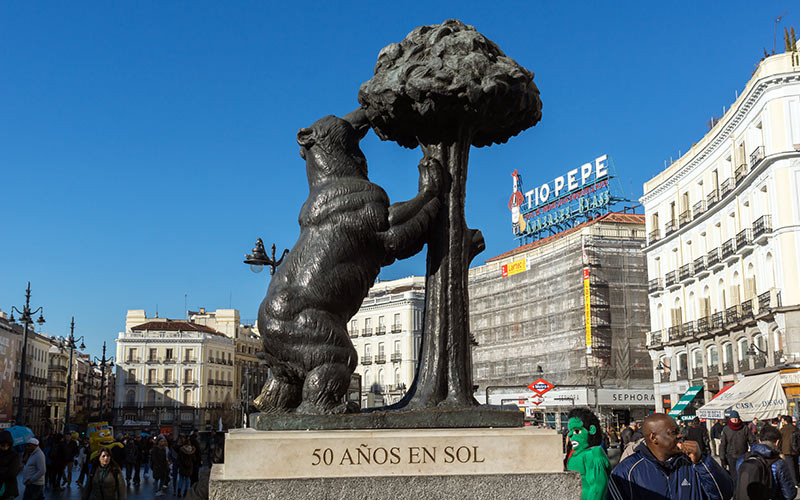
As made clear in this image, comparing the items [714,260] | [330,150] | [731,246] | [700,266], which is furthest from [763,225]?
[330,150]

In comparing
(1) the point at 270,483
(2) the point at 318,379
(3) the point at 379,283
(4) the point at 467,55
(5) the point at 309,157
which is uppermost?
(3) the point at 379,283

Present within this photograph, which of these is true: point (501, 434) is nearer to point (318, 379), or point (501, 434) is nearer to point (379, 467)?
point (379, 467)

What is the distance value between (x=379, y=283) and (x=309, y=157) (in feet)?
247

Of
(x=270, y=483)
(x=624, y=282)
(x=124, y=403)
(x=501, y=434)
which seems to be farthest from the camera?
(x=124, y=403)

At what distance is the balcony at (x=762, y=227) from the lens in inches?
1091

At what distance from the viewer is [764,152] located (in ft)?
92.4

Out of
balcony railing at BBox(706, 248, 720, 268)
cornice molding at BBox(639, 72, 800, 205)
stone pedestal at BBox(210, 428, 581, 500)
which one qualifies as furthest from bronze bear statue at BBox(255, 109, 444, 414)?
balcony railing at BBox(706, 248, 720, 268)

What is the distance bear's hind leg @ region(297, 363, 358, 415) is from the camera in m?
4.39

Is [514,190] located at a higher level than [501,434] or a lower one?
higher

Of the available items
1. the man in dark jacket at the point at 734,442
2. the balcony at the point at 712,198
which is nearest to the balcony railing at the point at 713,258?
the balcony at the point at 712,198

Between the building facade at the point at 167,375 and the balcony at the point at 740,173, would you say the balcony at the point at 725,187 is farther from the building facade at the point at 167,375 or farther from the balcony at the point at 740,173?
the building facade at the point at 167,375

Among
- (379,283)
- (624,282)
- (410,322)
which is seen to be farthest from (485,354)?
(379,283)

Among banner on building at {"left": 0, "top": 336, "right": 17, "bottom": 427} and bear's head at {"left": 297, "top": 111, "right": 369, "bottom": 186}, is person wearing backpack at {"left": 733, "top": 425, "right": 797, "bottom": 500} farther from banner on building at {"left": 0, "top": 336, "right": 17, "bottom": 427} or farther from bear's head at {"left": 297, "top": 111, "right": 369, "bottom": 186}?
banner on building at {"left": 0, "top": 336, "right": 17, "bottom": 427}

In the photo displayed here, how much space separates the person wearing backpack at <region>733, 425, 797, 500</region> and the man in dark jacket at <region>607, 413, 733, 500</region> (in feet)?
10.2
